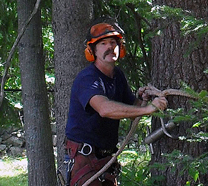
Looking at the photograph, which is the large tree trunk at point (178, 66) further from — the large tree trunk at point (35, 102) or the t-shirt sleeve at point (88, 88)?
the large tree trunk at point (35, 102)

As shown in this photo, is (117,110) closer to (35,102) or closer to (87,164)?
(87,164)

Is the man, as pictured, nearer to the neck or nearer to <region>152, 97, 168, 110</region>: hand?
the neck

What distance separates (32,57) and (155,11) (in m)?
3.84

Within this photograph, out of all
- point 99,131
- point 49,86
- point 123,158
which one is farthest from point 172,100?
point 49,86

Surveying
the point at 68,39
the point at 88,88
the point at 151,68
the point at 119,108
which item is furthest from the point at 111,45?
the point at 68,39

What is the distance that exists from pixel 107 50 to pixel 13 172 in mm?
8199

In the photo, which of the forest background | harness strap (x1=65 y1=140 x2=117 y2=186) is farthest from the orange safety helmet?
harness strap (x1=65 y1=140 x2=117 y2=186)

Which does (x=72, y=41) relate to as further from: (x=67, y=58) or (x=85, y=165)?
(x=85, y=165)

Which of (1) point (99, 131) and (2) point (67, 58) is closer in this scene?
(1) point (99, 131)

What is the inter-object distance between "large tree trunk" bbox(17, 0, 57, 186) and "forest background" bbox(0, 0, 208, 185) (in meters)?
0.01

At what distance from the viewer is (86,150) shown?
12.8ft

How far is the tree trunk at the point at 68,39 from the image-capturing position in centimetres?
503

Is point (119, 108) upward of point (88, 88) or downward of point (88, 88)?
downward

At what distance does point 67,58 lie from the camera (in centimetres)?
505
